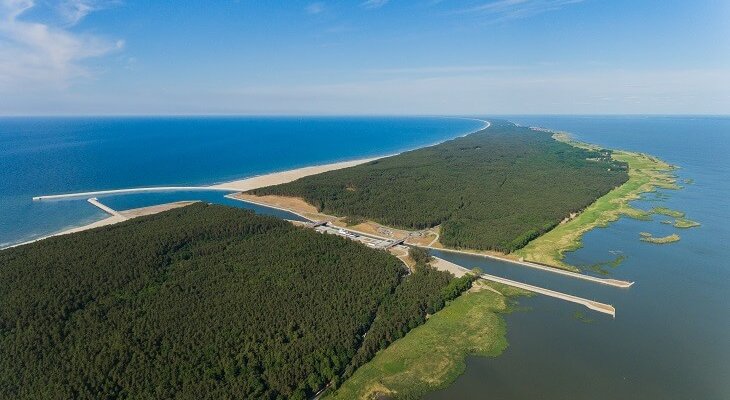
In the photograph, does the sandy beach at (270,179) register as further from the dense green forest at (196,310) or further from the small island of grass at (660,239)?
the small island of grass at (660,239)

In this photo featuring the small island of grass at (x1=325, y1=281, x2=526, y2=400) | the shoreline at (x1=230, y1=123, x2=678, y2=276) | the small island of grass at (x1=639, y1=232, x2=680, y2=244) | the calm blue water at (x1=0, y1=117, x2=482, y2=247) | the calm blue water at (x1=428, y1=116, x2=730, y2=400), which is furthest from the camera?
the calm blue water at (x1=0, y1=117, x2=482, y2=247)

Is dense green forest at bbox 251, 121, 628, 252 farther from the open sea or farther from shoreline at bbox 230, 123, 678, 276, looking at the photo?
the open sea

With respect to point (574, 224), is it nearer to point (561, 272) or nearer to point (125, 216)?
point (561, 272)

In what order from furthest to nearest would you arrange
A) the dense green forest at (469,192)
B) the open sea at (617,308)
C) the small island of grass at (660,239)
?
the dense green forest at (469,192) → the small island of grass at (660,239) → the open sea at (617,308)

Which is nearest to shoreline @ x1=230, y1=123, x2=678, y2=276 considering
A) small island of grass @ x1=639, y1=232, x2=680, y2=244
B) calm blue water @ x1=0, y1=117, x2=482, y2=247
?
small island of grass @ x1=639, y1=232, x2=680, y2=244

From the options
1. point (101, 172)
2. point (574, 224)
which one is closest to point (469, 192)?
point (574, 224)

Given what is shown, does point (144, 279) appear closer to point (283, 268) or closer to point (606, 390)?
point (283, 268)

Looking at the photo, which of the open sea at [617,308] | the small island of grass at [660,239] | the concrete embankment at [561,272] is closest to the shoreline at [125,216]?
the open sea at [617,308]

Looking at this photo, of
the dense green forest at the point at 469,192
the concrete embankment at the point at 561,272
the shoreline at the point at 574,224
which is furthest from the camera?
the dense green forest at the point at 469,192
